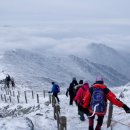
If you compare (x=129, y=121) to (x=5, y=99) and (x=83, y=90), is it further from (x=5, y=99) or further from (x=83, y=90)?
(x=5, y=99)

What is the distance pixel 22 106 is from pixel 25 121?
43.8 ft

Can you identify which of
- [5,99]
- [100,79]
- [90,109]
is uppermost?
[100,79]

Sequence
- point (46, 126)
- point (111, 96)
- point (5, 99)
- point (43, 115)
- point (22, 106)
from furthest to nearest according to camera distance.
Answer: point (5, 99) < point (22, 106) < point (43, 115) < point (46, 126) < point (111, 96)

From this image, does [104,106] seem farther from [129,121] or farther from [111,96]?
[129,121]

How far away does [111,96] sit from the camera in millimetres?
11867

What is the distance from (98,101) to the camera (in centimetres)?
1182

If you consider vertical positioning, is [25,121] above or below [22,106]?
above

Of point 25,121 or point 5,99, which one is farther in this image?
point 5,99

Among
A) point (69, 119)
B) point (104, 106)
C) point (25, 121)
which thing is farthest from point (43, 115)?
point (104, 106)

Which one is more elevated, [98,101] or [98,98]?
[98,98]

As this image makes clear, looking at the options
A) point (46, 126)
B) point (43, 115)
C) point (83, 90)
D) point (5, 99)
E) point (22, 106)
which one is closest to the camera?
point (83, 90)

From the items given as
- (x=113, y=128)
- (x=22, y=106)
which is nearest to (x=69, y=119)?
(x=113, y=128)

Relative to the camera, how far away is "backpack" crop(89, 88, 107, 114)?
38.7ft

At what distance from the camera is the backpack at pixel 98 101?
38.7ft
